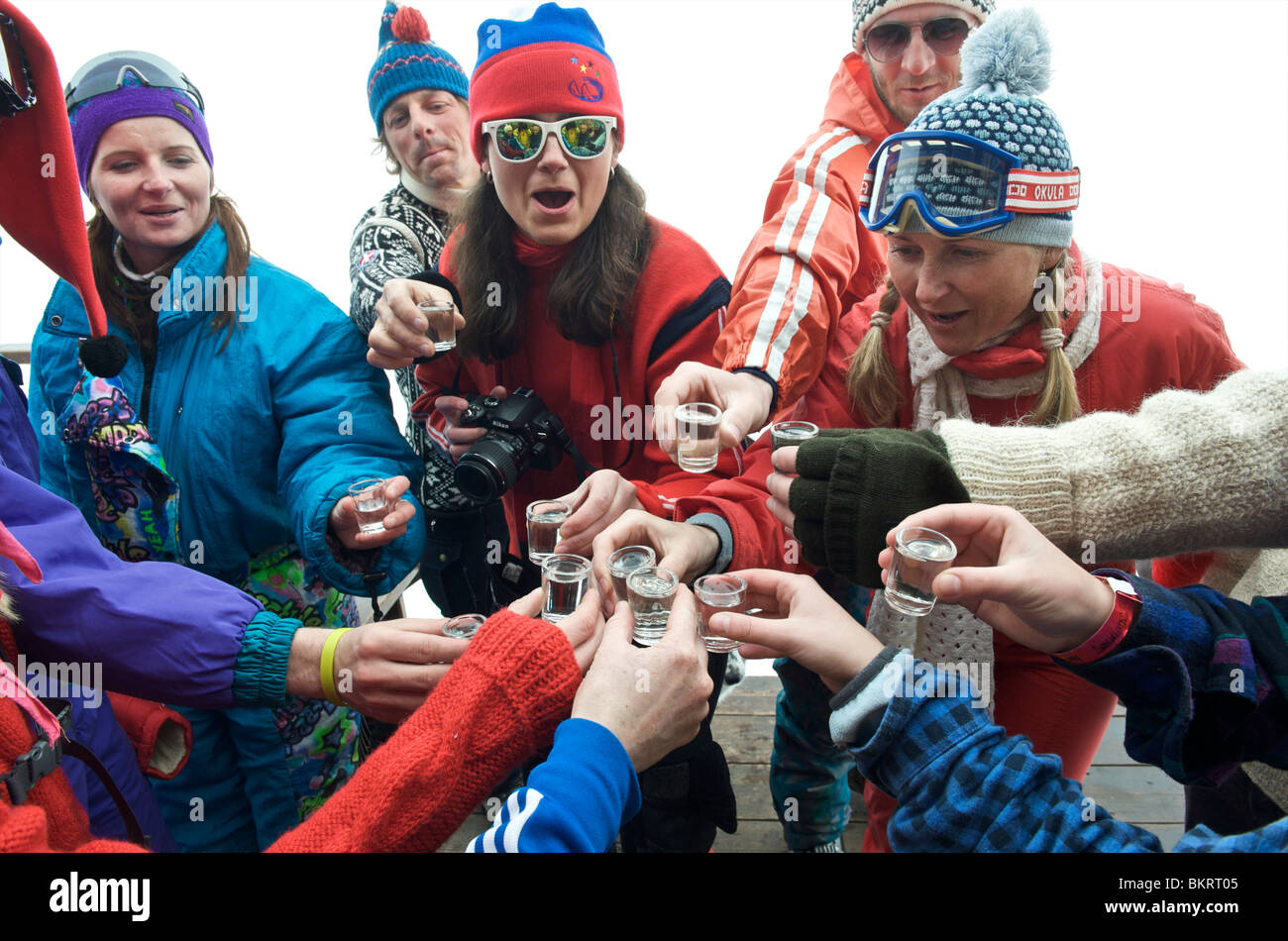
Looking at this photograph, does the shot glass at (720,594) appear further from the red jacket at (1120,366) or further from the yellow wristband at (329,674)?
the yellow wristband at (329,674)

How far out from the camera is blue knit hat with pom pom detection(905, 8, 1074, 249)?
1.60 meters

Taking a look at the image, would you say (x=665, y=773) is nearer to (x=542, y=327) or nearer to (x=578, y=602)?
(x=578, y=602)

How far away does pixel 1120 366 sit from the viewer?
1.72 m

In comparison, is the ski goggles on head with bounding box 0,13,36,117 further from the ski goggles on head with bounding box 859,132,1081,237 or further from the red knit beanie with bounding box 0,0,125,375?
the ski goggles on head with bounding box 859,132,1081,237

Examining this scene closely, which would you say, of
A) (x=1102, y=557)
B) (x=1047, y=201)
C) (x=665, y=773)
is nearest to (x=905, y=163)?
(x=1047, y=201)

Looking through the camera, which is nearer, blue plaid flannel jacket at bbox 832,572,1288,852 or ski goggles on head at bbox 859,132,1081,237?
blue plaid flannel jacket at bbox 832,572,1288,852

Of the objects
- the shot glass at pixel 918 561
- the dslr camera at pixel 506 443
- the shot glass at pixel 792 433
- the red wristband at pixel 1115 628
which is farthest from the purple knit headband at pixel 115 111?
the red wristband at pixel 1115 628

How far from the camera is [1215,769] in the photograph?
1.23 m

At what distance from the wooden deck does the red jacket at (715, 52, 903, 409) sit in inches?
59.4

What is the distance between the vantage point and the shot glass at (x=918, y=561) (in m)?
1.25

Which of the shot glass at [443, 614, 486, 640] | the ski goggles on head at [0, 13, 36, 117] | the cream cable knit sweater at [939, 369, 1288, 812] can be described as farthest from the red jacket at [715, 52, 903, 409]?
the ski goggles on head at [0, 13, 36, 117]

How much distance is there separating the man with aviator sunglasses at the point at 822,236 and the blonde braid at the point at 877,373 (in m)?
0.13

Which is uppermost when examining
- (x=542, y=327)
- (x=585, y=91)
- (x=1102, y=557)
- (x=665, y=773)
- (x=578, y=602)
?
(x=585, y=91)

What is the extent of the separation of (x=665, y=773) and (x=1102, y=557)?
4.01 ft
